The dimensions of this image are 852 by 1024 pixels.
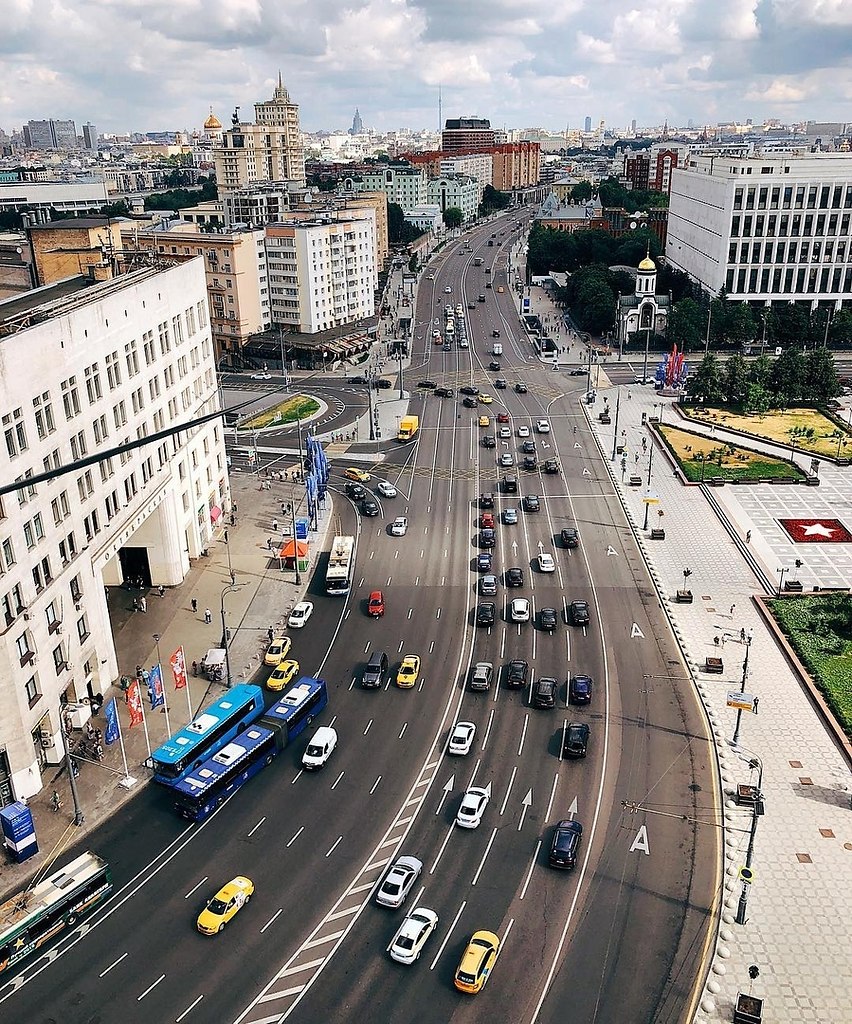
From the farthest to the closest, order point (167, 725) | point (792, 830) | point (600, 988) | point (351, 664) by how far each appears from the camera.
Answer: point (351, 664) → point (167, 725) → point (792, 830) → point (600, 988)

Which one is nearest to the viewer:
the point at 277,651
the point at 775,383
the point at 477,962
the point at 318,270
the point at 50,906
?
the point at 477,962

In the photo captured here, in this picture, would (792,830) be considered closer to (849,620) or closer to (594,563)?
(849,620)

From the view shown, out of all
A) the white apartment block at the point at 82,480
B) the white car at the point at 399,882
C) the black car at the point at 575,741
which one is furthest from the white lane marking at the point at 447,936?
the white apartment block at the point at 82,480

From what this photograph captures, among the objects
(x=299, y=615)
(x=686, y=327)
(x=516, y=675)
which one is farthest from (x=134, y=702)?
(x=686, y=327)

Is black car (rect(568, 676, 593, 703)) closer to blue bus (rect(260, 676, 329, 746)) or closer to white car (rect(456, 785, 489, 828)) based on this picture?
white car (rect(456, 785, 489, 828))

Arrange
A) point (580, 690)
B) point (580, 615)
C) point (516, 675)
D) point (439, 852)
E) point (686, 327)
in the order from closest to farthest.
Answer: point (439, 852), point (580, 690), point (516, 675), point (580, 615), point (686, 327)

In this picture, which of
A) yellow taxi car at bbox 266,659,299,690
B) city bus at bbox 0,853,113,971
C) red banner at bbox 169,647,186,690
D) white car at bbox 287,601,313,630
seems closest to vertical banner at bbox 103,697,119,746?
red banner at bbox 169,647,186,690

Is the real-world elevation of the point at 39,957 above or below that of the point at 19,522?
below

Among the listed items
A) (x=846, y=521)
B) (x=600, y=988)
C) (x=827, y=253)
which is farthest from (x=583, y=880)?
(x=827, y=253)

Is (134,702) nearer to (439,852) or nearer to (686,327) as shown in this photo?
(439,852)
